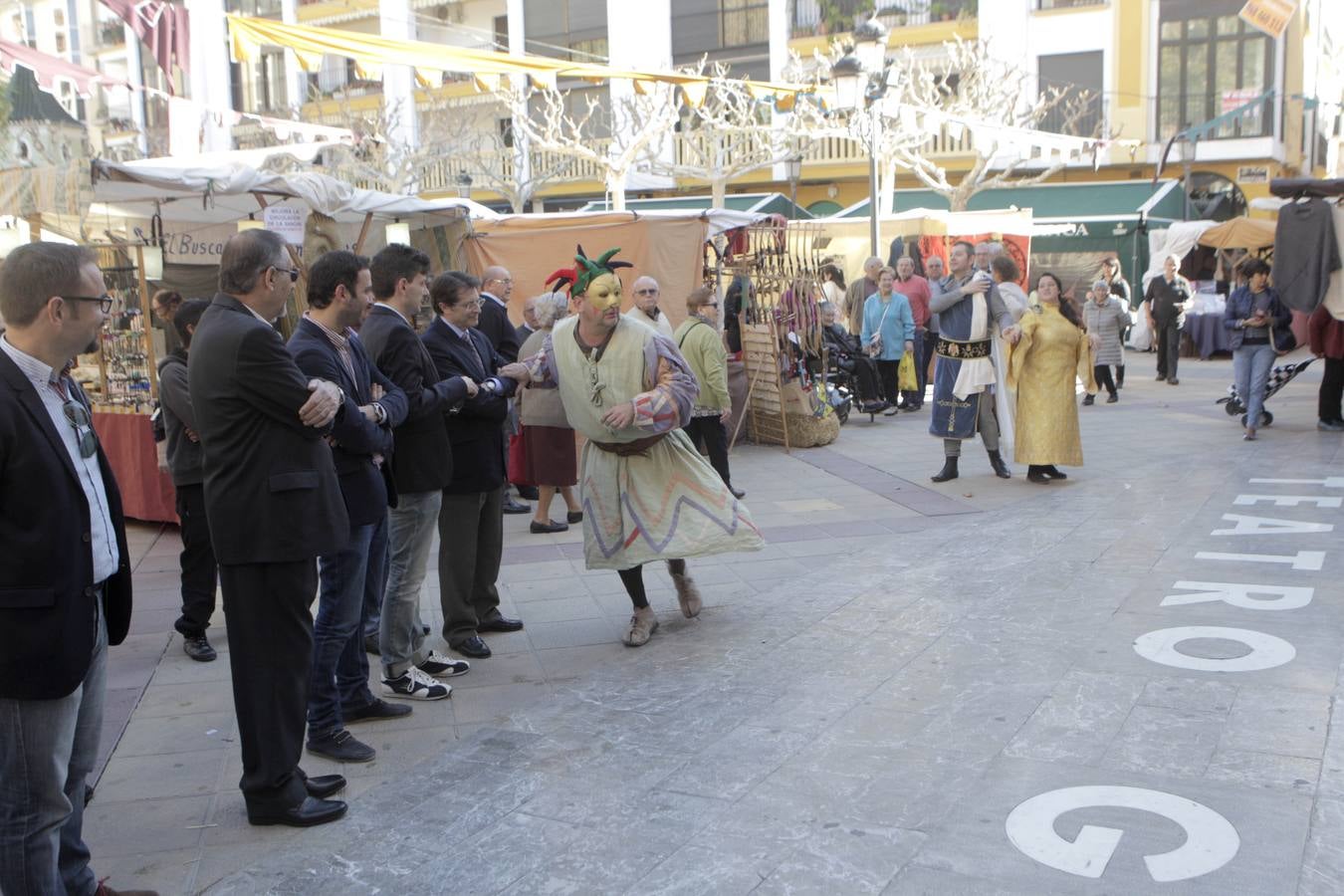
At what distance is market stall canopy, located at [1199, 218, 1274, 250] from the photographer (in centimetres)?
1980

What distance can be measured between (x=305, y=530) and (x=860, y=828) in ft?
6.09

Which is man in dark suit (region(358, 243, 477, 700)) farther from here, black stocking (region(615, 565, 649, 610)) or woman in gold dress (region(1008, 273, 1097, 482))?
woman in gold dress (region(1008, 273, 1097, 482))

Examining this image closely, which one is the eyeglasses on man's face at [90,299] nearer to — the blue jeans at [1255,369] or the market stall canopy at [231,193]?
the market stall canopy at [231,193]

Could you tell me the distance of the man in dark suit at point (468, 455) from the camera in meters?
5.34

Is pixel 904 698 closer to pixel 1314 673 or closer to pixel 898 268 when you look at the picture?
pixel 1314 673

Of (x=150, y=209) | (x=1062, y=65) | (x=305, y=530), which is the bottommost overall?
(x=305, y=530)

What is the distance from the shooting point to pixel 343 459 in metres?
4.24

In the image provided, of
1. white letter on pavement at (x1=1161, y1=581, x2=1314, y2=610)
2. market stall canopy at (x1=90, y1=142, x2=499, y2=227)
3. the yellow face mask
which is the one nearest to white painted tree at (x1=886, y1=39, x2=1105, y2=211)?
market stall canopy at (x1=90, y1=142, x2=499, y2=227)

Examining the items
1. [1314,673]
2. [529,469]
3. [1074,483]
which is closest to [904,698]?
[1314,673]

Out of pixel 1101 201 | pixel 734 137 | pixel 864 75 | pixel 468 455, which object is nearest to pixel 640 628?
pixel 468 455

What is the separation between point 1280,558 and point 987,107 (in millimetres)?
23194

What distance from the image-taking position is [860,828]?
3660 mm

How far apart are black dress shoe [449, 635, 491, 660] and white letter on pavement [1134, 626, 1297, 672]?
284 cm

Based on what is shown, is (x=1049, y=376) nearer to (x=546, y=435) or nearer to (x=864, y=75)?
(x=546, y=435)
